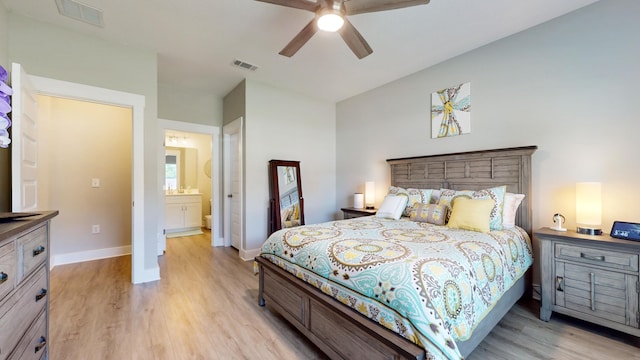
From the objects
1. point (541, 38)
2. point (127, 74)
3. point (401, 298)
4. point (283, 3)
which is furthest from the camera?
point (127, 74)

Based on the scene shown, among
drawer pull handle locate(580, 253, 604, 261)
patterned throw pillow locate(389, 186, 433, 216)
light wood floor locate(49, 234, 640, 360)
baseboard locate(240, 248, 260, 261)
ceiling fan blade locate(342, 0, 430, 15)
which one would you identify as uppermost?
ceiling fan blade locate(342, 0, 430, 15)

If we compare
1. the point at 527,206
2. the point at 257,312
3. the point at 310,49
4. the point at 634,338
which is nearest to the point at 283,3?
the point at 310,49

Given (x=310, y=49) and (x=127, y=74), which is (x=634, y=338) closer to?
(x=310, y=49)

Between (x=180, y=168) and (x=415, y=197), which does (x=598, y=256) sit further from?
(x=180, y=168)

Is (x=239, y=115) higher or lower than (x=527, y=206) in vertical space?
higher

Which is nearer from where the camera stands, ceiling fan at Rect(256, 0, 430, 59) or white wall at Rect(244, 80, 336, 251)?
ceiling fan at Rect(256, 0, 430, 59)

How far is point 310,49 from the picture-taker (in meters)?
3.14

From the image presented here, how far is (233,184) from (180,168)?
2958 millimetres

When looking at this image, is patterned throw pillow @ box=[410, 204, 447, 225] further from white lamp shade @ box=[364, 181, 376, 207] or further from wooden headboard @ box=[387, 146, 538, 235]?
white lamp shade @ box=[364, 181, 376, 207]

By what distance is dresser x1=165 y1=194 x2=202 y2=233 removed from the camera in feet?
18.9

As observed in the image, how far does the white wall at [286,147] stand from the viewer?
160 inches

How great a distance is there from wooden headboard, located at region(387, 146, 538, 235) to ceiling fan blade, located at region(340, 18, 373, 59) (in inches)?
70.6

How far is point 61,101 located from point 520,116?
604 cm

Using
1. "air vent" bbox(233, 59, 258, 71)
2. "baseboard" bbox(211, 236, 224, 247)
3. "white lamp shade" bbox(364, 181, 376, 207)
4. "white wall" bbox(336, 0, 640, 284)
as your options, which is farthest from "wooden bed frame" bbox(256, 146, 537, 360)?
"baseboard" bbox(211, 236, 224, 247)
